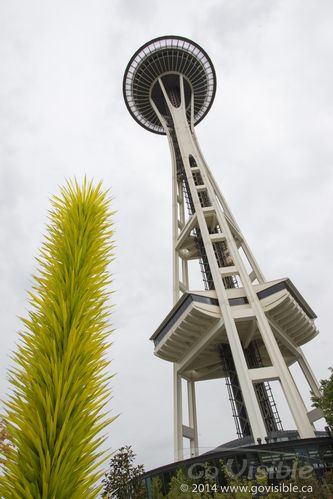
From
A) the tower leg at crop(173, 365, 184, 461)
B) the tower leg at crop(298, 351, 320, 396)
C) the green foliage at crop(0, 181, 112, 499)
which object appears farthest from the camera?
the tower leg at crop(298, 351, 320, 396)

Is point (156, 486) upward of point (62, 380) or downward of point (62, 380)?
upward

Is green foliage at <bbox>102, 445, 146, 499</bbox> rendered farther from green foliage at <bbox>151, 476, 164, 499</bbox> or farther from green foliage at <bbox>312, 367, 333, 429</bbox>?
green foliage at <bbox>312, 367, 333, 429</bbox>

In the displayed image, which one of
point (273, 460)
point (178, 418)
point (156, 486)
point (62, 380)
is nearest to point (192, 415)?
point (178, 418)

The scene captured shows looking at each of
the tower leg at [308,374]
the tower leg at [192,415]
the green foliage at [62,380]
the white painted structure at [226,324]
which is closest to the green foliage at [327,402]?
the white painted structure at [226,324]

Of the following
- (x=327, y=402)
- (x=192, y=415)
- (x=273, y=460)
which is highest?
(x=192, y=415)

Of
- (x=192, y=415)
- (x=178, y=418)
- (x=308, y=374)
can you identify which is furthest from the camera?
(x=308, y=374)

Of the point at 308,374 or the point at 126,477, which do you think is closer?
the point at 126,477

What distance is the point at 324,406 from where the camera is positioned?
19891 mm

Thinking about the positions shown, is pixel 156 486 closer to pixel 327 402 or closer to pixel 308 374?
pixel 327 402

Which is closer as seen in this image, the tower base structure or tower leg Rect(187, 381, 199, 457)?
the tower base structure

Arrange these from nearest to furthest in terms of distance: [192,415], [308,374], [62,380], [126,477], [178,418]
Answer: [62,380], [126,477], [178,418], [192,415], [308,374]

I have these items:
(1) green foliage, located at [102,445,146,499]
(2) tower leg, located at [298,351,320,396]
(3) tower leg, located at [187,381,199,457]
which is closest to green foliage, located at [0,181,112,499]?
(1) green foliage, located at [102,445,146,499]

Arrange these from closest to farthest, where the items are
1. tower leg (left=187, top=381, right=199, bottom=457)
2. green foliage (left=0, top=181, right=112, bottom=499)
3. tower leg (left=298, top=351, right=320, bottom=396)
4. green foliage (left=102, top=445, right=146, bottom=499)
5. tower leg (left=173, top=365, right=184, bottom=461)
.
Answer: green foliage (left=0, top=181, right=112, bottom=499) → green foliage (left=102, top=445, right=146, bottom=499) → tower leg (left=173, top=365, right=184, bottom=461) → tower leg (left=187, top=381, right=199, bottom=457) → tower leg (left=298, top=351, right=320, bottom=396)

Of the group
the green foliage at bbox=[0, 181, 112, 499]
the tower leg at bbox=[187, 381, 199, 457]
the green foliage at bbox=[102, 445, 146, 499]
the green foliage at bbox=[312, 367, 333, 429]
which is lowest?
the green foliage at bbox=[0, 181, 112, 499]
